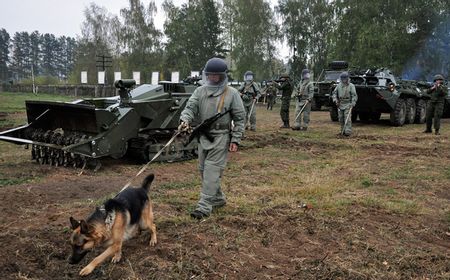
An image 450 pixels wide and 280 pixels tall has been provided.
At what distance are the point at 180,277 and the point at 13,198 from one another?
11.4 ft

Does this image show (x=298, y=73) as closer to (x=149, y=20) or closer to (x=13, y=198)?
(x=149, y=20)

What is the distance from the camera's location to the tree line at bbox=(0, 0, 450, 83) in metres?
30.1

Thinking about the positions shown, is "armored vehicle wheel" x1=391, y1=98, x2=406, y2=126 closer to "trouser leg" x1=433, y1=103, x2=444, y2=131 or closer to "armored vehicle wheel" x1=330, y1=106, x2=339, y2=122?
"trouser leg" x1=433, y1=103, x2=444, y2=131

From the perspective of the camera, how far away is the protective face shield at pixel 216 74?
5.76m

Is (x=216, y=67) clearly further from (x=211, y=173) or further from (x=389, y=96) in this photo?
(x=389, y=96)

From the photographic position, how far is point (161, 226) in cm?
542

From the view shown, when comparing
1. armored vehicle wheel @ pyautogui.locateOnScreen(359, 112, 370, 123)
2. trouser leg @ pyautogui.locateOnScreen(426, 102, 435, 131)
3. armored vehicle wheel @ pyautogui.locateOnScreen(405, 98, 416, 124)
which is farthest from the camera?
armored vehicle wheel @ pyautogui.locateOnScreen(359, 112, 370, 123)

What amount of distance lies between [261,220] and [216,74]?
5.71 feet

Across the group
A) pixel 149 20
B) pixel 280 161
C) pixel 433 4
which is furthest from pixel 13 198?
pixel 149 20

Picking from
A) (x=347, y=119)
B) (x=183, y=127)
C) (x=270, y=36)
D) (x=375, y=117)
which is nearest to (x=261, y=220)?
(x=183, y=127)

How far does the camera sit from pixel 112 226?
4.17 meters

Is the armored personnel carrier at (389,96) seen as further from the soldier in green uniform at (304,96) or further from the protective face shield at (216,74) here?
the protective face shield at (216,74)

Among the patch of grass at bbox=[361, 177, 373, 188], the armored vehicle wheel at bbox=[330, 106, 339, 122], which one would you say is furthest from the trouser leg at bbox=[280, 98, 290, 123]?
the patch of grass at bbox=[361, 177, 373, 188]

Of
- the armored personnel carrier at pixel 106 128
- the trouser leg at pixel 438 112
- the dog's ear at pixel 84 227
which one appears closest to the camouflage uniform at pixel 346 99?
the trouser leg at pixel 438 112
